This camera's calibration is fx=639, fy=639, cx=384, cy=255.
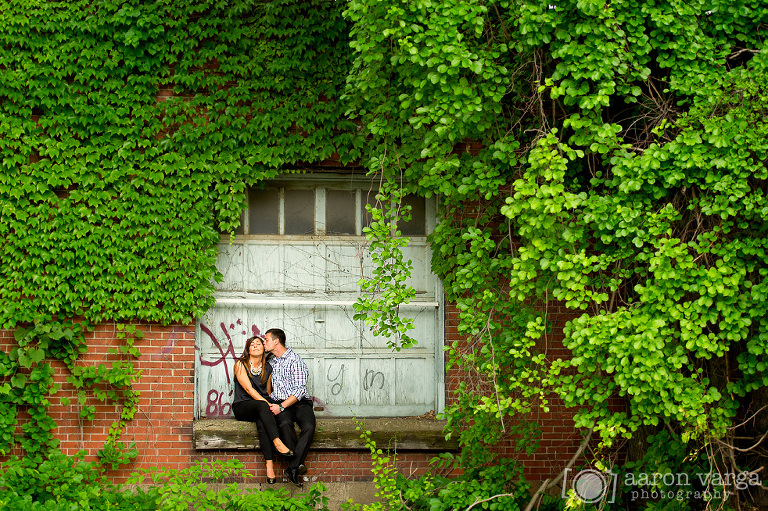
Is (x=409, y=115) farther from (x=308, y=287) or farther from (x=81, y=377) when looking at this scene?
(x=81, y=377)

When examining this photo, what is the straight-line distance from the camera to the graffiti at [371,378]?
670cm

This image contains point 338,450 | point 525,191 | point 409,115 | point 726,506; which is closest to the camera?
point 525,191

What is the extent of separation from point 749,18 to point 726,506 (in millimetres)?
3540

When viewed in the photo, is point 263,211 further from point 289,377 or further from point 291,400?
point 291,400

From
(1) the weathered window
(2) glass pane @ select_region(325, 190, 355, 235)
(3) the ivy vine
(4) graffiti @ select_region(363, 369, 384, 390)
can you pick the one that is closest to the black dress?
(1) the weathered window

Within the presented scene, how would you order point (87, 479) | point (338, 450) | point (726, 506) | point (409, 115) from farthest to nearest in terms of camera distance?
1. point (338, 450)
2. point (87, 479)
3. point (409, 115)
4. point (726, 506)

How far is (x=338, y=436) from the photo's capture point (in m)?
6.29

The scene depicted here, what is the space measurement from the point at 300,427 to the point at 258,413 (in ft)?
1.41

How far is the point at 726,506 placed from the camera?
15.7 ft

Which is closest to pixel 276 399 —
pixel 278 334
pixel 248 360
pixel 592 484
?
pixel 248 360

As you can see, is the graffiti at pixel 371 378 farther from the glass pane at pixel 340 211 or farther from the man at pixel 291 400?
the glass pane at pixel 340 211

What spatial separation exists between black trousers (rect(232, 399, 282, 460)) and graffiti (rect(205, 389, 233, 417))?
506mm

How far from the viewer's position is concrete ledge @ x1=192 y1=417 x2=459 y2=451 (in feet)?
20.4

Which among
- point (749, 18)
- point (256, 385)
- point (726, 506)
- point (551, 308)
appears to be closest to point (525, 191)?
point (749, 18)
